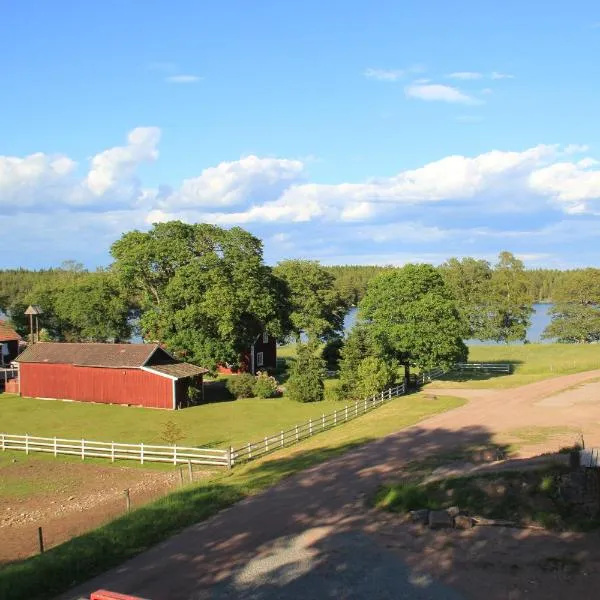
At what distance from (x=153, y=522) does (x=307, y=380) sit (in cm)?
2947

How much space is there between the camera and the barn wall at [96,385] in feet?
155

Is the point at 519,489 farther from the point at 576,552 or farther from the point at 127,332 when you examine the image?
the point at 127,332

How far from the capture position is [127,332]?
256ft

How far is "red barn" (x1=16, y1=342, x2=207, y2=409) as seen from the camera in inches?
1858

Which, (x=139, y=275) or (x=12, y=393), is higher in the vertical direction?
(x=139, y=275)

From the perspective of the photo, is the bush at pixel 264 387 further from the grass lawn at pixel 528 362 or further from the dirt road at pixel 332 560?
the dirt road at pixel 332 560

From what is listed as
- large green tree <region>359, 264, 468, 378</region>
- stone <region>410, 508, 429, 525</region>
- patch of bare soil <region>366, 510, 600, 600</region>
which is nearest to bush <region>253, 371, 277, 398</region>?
large green tree <region>359, 264, 468, 378</region>

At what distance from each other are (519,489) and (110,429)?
2730 centimetres

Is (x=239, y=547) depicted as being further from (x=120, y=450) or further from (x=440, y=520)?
(x=120, y=450)

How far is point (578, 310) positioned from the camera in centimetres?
9288

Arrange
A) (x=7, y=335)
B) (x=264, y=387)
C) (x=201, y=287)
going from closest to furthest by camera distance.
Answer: (x=264, y=387)
(x=201, y=287)
(x=7, y=335)

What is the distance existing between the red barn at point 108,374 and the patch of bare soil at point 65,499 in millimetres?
16017

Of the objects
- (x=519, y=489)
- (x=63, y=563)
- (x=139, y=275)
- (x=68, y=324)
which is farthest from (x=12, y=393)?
(x=519, y=489)

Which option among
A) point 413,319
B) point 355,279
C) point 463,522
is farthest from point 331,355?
point 355,279
